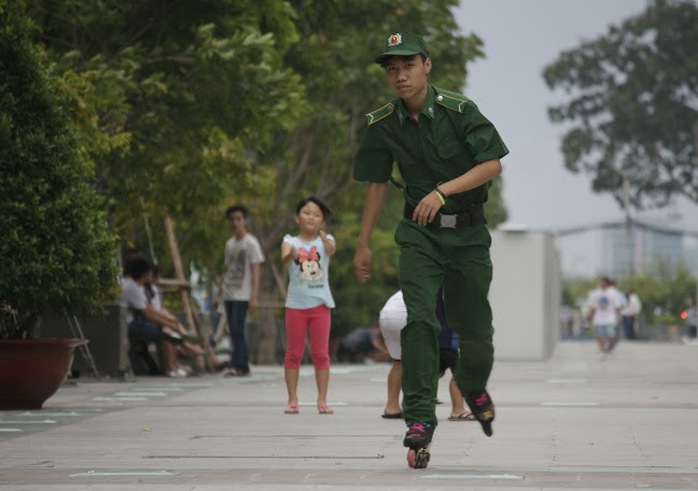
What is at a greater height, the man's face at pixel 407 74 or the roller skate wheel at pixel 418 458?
the man's face at pixel 407 74

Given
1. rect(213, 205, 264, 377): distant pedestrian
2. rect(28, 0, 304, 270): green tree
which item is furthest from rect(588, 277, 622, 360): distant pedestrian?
rect(213, 205, 264, 377): distant pedestrian

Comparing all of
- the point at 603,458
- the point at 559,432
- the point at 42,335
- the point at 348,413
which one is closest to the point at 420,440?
the point at 603,458

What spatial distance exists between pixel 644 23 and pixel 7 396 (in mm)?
63789

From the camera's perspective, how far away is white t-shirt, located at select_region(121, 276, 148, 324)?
2050 cm

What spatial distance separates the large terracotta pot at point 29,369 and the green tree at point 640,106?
60011 mm

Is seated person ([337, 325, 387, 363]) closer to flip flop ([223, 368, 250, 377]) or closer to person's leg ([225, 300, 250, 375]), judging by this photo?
flip flop ([223, 368, 250, 377])

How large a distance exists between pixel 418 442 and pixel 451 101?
166 cm

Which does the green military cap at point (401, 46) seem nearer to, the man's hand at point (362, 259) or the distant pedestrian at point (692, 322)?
the man's hand at point (362, 259)

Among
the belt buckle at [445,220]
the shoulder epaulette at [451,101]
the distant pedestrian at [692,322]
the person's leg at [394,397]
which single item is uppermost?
the shoulder epaulette at [451,101]

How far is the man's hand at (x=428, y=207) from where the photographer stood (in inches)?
325

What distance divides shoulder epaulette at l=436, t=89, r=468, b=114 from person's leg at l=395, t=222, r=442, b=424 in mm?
613

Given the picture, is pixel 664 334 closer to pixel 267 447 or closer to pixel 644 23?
pixel 644 23

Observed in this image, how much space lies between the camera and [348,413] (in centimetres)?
1298

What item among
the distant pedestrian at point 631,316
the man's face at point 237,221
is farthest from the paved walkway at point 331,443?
the distant pedestrian at point 631,316
